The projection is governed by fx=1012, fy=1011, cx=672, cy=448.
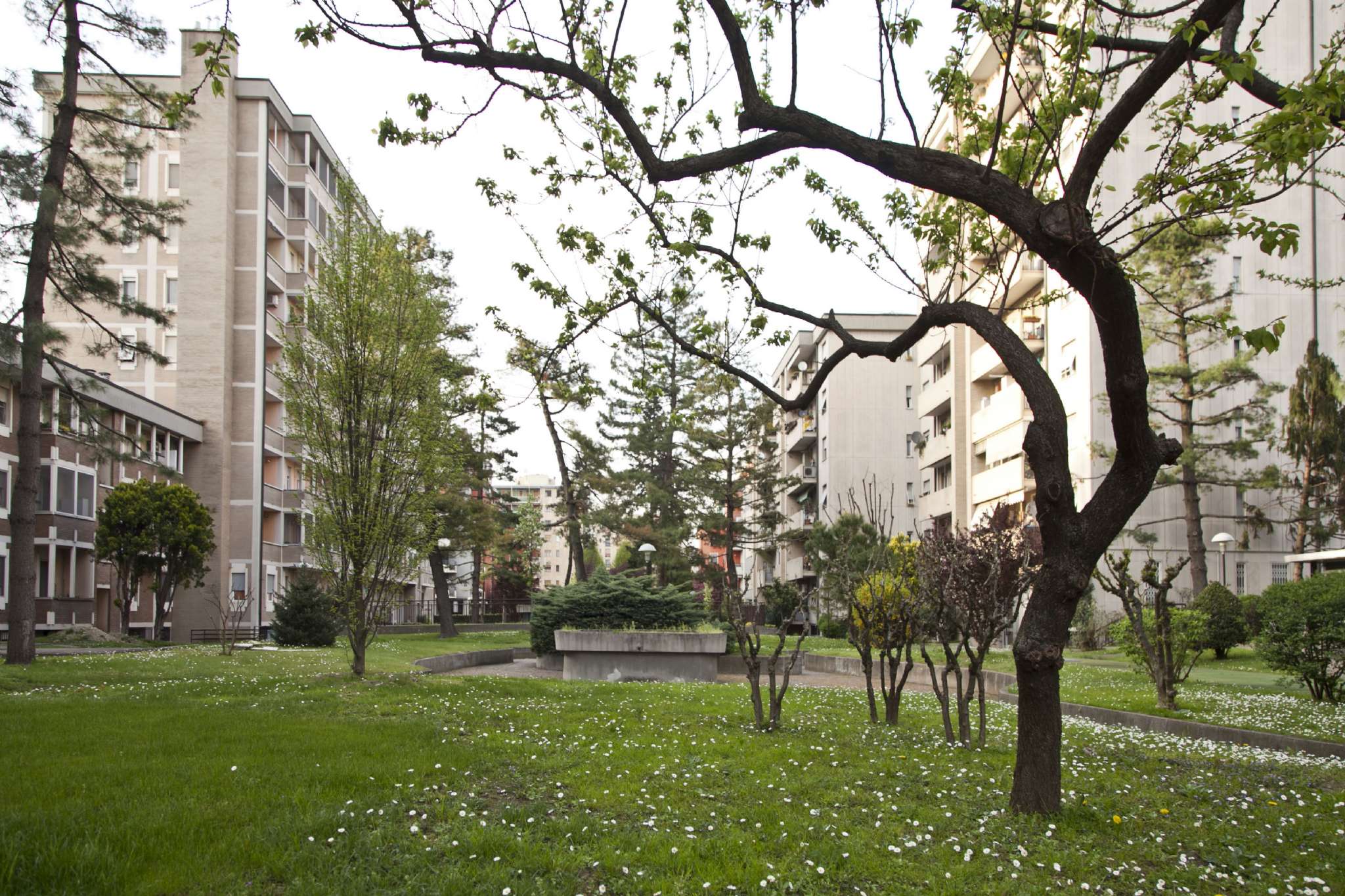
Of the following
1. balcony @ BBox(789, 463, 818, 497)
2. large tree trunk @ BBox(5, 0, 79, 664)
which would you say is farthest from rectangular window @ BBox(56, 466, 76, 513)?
balcony @ BBox(789, 463, 818, 497)

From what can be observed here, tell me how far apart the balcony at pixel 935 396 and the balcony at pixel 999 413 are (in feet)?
8.15

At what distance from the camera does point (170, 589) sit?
33094mm

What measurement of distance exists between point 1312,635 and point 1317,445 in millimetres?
18921

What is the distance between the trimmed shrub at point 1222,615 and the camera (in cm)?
2514

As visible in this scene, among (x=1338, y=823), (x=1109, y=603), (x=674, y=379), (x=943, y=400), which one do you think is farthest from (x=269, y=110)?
(x=1338, y=823)

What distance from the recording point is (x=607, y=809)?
677 centimetres

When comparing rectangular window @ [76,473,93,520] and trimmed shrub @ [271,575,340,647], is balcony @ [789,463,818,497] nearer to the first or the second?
trimmed shrub @ [271,575,340,647]

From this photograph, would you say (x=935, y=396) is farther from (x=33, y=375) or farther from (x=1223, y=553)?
(x=33, y=375)

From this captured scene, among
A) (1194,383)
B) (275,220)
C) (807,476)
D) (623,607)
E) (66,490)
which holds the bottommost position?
(623,607)

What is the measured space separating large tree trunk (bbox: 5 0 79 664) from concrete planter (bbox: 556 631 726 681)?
32.7 ft

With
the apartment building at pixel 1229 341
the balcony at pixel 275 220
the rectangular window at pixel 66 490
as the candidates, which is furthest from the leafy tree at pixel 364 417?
the balcony at pixel 275 220

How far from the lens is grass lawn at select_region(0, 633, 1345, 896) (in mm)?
5277

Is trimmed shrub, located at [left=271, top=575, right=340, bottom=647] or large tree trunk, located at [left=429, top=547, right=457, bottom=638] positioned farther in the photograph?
large tree trunk, located at [left=429, top=547, right=457, bottom=638]

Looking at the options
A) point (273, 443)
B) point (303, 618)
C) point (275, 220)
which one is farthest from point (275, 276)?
point (303, 618)
